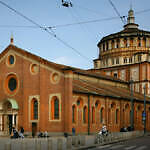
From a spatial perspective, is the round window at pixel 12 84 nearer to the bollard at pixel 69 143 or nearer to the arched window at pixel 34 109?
the arched window at pixel 34 109

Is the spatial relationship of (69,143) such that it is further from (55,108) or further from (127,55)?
(127,55)

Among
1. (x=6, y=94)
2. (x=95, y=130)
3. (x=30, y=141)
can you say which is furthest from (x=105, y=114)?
(x=30, y=141)

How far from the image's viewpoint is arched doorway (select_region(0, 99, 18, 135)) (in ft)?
128

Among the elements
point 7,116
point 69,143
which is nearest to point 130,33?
point 7,116

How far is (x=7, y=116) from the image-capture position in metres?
40.0

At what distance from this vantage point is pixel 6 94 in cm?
4122

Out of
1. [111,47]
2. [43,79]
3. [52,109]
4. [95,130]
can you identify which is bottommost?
[95,130]

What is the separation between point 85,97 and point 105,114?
5626mm

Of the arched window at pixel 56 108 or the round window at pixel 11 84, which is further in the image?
the round window at pixel 11 84

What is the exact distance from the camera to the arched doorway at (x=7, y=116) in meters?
39.0

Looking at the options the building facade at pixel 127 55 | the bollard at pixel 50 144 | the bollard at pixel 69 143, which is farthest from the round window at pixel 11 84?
the building facade at pixel 127 55

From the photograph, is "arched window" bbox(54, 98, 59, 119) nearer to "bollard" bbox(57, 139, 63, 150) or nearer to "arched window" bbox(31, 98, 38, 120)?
"arched window" bbox(31, 98, 38, 120)

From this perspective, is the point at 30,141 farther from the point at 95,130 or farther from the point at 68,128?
the point at 95,130

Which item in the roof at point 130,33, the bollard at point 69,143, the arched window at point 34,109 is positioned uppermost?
the roof at point 130,33
